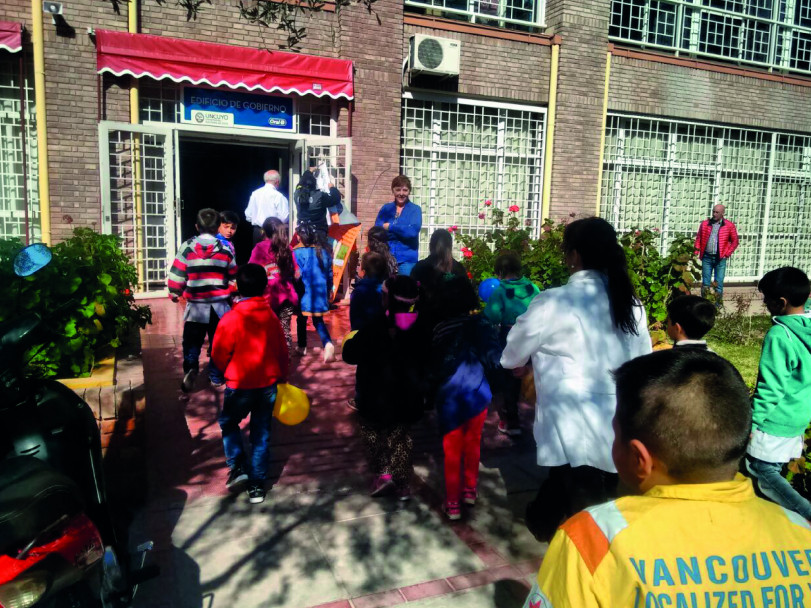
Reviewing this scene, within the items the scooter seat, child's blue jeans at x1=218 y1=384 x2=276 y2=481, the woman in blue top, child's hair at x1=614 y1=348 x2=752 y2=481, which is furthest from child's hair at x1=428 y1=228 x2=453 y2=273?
child's hair at x1=614 y1=348 x2=752 y2=481

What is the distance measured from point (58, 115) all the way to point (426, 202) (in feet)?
19.6

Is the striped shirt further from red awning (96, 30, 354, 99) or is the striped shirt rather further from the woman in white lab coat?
red awning (96, 30, 354, 99)

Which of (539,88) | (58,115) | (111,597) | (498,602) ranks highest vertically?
(539,88)

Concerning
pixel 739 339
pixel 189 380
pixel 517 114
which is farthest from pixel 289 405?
pixel 517 114

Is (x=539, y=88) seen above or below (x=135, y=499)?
above

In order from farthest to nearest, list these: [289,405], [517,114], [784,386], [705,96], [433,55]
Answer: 1. [705,96]
2. [517,114]
3. [433,55]
4. [289,405]
5. [784,386]

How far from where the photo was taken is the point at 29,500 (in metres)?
1.99

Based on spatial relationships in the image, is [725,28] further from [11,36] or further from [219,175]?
[11,36]

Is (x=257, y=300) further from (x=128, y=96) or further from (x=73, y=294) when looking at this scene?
(x=128, y=96)

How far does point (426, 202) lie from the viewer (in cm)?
1215

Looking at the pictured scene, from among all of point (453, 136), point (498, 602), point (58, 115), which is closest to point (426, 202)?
point (453, 136)

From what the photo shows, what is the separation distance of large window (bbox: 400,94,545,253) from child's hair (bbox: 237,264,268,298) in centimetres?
771

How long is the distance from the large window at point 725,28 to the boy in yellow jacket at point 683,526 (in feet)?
43.5

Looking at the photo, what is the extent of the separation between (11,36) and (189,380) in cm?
592
